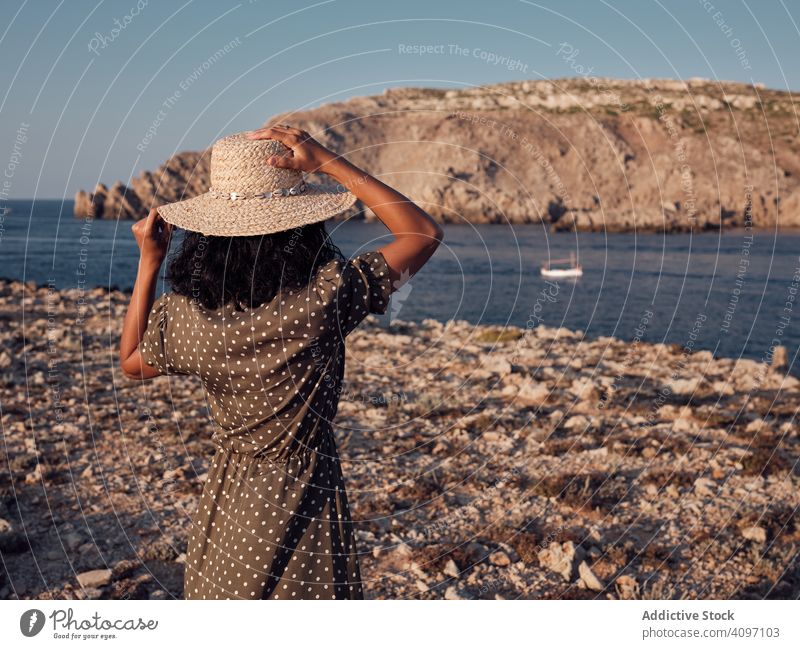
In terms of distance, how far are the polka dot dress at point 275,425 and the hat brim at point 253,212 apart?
214 mm

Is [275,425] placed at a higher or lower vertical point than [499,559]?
higher

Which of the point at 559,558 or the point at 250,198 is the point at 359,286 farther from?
the point at 559,558

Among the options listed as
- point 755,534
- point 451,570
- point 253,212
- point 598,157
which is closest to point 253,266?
point 253,212

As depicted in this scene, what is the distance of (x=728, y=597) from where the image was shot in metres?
5.79

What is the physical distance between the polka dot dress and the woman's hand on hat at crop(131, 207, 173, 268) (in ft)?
0.58

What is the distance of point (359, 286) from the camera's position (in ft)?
8.90

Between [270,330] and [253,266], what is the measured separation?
0.24 metres

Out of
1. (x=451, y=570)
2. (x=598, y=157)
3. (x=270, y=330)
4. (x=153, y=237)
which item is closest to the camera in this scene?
(x=270, y=330)

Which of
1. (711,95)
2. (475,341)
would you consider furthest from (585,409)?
(711,95)

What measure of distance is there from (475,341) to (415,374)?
415 centimetres

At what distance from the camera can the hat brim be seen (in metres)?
2.66

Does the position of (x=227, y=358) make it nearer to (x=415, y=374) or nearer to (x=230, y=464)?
(x=230, y=464)

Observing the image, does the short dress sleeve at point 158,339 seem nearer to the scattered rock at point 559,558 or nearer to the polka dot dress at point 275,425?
the polka dot dress at point 275,425
